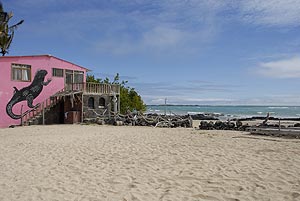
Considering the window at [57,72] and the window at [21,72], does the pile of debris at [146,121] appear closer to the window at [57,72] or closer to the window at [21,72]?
the window at [57,72]

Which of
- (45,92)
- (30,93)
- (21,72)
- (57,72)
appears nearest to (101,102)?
(57,72)

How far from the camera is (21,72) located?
21438 millimetres

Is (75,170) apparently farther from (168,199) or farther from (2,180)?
(168,199)

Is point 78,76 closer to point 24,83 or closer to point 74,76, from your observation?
point 74,76

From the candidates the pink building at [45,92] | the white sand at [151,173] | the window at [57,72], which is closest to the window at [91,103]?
the pink building at [45,92]

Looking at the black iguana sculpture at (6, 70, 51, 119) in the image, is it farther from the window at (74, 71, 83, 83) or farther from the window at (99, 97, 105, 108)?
the window at (99, 97, 105, 108)

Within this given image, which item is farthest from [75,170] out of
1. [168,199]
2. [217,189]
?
[217,189]

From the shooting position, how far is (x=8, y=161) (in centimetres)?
817

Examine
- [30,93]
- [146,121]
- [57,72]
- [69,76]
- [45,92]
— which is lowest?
[146,121]

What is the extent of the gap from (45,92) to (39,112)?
64.9 inches

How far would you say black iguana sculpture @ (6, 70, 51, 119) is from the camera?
20784 mm

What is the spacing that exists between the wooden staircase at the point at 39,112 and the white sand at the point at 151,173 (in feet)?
39.5

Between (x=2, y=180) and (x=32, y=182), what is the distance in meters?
0.70

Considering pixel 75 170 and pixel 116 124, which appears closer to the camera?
pixel 75 170
